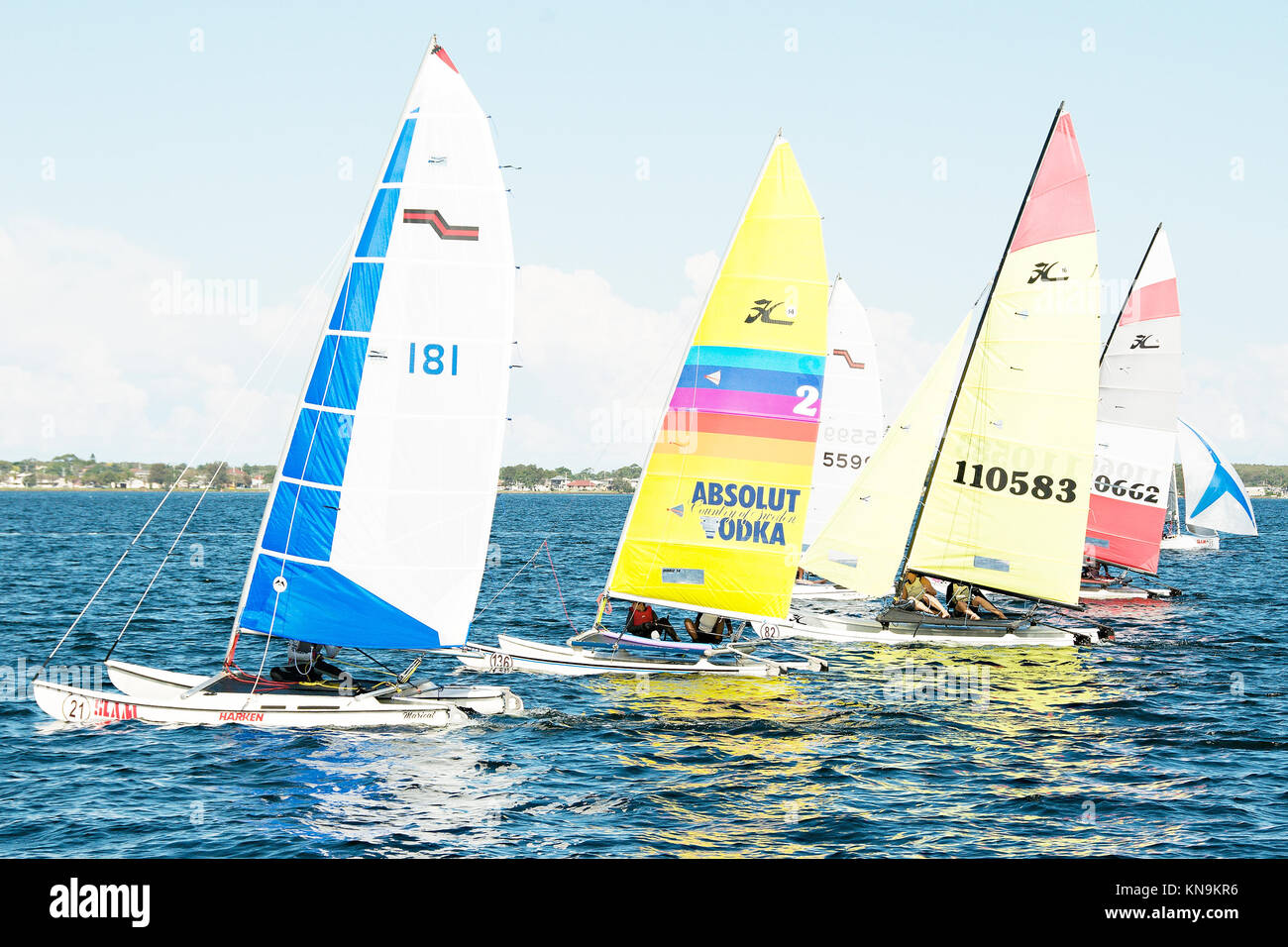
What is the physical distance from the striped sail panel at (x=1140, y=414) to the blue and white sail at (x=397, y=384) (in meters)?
31.4

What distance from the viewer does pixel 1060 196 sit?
102 feet

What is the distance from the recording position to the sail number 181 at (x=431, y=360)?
20.7 meters

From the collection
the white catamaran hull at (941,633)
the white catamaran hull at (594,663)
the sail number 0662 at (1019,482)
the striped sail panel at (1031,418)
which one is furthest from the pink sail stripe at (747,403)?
the sail number 0662 at (1019,482)

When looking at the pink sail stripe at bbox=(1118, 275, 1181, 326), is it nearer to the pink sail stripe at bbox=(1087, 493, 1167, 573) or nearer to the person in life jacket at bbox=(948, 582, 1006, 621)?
the pink sail stripe at bbox=(1087, 493, 1167, 573)

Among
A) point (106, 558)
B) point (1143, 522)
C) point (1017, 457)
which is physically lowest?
point (106, 558)

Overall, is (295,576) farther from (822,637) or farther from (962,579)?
(962,579)

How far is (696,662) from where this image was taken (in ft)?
84.7

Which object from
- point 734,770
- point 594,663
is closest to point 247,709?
point 594,663

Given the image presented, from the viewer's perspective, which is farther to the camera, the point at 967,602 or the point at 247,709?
the point at 967,602

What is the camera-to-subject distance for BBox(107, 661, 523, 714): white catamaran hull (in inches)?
813

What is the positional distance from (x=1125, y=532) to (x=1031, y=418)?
16.0m

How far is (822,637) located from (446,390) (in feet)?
51.9

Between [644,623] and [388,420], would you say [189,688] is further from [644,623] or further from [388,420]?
[644,623]

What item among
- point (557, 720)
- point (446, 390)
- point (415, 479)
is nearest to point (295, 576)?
point (415, 479)
